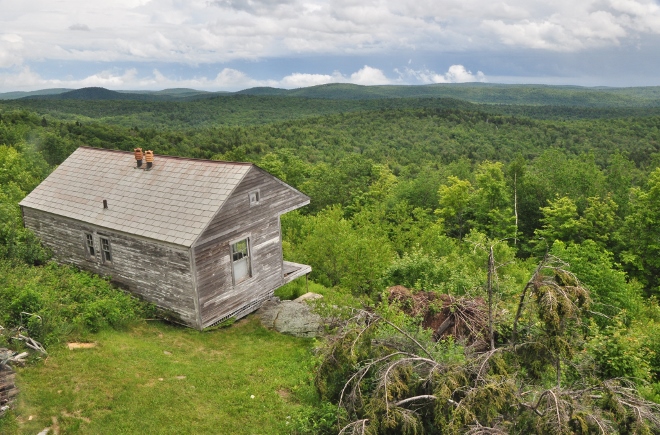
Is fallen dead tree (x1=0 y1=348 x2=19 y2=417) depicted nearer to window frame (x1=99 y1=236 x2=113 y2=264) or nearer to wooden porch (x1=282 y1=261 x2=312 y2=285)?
window frame (x1=99 y1=236 x2=113 y2=264)

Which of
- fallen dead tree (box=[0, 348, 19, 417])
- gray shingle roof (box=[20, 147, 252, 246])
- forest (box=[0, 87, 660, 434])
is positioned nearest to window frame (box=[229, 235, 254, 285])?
gray shingle roof (box=[20, 147, 252, 246])

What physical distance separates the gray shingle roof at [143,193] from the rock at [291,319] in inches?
183

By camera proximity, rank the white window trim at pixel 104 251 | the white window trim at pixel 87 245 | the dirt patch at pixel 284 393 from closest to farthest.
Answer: the dirt patch at pixel 284 393 → the white window trim at pixel 104 251 → the white window trim at pixel 87 245

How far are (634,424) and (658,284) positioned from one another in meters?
34.4

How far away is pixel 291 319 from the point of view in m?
17.7

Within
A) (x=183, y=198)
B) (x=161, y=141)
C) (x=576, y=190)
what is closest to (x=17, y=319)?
(x=183, y=198)

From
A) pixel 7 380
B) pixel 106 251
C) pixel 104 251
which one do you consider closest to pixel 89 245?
pixel 104 251

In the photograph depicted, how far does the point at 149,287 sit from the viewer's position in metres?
17.1

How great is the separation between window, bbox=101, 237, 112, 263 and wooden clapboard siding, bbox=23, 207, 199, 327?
20 cm

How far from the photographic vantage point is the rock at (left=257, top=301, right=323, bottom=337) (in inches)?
672

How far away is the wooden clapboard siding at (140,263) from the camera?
16250 mm

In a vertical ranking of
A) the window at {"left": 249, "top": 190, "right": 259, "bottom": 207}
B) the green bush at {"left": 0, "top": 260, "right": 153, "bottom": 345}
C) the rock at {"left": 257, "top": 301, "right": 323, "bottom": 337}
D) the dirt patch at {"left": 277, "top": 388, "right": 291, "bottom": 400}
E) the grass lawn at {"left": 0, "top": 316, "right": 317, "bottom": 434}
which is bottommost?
the rock at {"left": 257, "top": 301, "right": 323, "bottom": 337}

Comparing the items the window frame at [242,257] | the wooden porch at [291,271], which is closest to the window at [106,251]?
the window frame at [242,257]

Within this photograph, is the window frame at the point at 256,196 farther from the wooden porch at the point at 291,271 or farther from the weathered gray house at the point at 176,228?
the wooden porch at the point at 291,271
